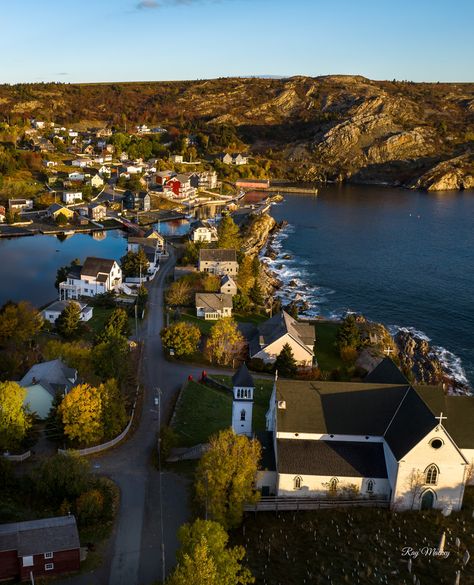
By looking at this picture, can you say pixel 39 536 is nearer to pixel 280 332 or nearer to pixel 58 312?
pixel 280 332

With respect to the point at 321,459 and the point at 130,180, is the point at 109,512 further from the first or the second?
the point at 130,180

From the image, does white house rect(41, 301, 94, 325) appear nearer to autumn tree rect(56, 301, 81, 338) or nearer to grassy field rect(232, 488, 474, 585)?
autumn tree rect(56, 301, 81, 338)

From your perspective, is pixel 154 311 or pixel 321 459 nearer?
pixel 321 459

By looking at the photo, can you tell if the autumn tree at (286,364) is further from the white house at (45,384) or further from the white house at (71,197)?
the white house at (71,197)

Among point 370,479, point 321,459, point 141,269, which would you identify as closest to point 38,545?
point 321,459

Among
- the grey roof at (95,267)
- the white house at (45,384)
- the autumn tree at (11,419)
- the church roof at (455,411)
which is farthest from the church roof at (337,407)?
the grey roof at (95,267)
